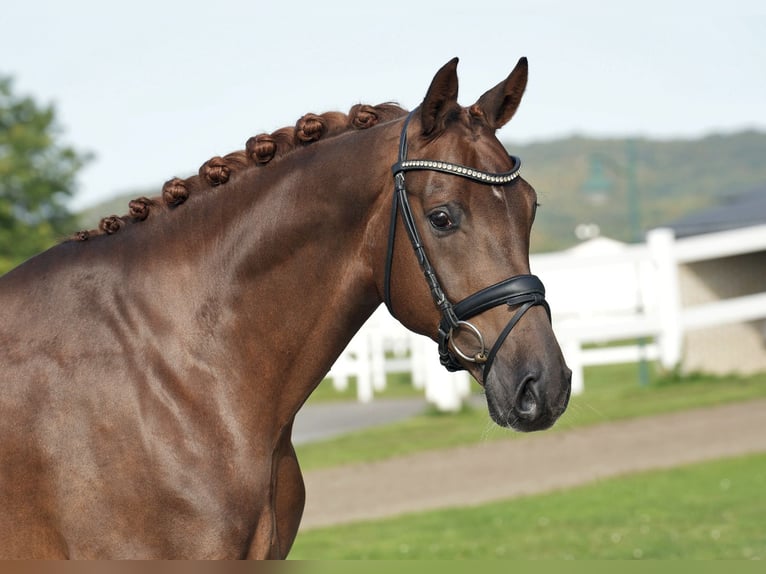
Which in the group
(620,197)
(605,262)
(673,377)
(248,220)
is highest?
(248,220)

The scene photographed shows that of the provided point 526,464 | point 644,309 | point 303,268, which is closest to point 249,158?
point 303,268

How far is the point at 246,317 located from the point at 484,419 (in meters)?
10.1

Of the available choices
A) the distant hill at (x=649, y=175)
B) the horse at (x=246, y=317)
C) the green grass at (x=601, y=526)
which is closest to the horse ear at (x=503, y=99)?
the horse at (x=246, y=317)

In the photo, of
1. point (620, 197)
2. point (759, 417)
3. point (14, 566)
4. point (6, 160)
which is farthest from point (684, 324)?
point (620, 197)

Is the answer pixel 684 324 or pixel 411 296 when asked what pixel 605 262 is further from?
pixel 411 296

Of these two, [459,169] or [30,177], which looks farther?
[30,177]

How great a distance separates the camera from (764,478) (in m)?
9.40

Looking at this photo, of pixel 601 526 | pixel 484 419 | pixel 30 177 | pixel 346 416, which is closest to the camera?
pixel 601 526

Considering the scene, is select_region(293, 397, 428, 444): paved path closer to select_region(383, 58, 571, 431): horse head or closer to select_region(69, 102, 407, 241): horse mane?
select_region(69, 102, 407, 241): horse mane

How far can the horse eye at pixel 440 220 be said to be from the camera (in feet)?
11.2

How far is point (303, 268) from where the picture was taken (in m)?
3.67

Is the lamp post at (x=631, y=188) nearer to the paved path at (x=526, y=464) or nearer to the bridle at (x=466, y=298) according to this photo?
the paved path at (x=526, y=464)

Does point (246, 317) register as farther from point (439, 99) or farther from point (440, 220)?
point (439, 99)

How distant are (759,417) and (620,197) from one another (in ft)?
431
